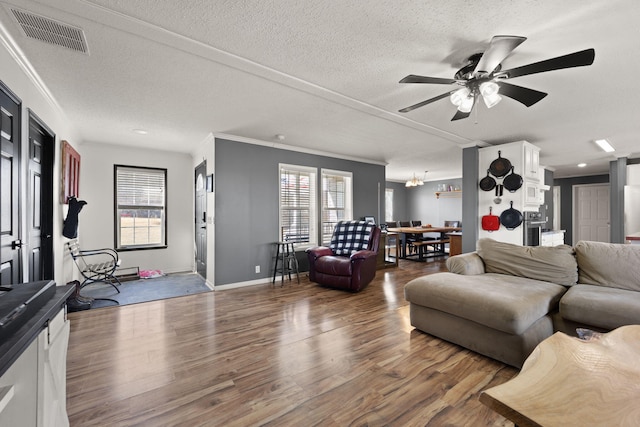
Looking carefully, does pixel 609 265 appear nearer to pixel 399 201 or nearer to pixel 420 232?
pixel 420 232

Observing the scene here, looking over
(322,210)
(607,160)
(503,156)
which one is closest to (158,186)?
(322,210)

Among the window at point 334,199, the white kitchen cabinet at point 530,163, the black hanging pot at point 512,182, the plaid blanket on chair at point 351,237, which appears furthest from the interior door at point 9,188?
the white kitchen cabinet at point 530,163

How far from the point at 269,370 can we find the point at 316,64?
2460mm

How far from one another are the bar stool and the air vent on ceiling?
3.37m

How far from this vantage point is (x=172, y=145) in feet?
16.3

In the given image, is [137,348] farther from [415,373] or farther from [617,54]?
[617,54]

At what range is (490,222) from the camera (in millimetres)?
4641

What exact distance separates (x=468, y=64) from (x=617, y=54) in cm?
110

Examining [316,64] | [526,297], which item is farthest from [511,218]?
[316,64]

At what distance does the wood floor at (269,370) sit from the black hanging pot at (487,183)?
2713mm

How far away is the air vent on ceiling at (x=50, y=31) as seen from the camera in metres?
1.75

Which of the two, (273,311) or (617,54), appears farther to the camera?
(273,311)

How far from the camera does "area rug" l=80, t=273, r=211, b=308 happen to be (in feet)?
12.2

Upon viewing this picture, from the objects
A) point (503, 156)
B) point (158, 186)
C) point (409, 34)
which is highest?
point (409, 34)
